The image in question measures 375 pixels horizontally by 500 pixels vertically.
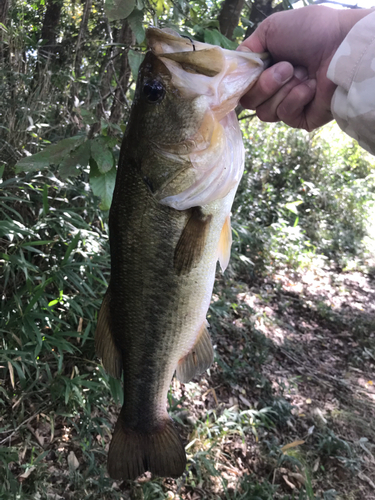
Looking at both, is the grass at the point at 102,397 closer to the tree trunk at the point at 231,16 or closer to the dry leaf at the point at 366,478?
the dry leaf at the point at 366,478

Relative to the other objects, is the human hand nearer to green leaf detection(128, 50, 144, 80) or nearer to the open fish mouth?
the open fish mouth

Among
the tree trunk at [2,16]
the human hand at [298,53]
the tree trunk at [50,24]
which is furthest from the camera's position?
the tree trunk at [50,24]

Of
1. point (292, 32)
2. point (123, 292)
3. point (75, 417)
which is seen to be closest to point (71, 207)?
point (75, 417)

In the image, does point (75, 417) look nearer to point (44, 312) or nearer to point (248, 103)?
point (44, 312)

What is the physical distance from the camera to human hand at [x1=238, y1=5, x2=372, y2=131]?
64.9 inches

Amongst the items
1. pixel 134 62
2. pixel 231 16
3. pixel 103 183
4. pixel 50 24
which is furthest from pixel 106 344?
pixel 50 24

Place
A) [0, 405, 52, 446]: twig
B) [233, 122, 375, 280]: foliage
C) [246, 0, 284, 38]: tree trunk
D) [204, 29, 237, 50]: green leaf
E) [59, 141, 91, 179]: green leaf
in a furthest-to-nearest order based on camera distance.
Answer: [233, 122, 375, 280]: foliage
[246, 0, 284, 38]: tree trunk
[0, 405, 52, 446]: twig
[204, 29, 237, 50]: green leaf
[59, 141, 91, 179]: green leaf

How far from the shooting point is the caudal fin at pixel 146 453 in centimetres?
169

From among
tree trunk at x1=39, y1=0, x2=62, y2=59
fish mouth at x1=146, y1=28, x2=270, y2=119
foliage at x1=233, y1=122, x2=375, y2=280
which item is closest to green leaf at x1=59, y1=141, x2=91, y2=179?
fish mouth at x1=146, y1=28, x2=270, y2=119

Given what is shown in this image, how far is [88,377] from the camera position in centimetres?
300

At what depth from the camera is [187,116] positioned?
4.65ft

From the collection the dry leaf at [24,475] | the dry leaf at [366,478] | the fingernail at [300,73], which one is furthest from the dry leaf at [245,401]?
the fingernail at [300,73]

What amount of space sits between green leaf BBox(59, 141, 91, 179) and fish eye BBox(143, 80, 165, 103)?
59 cm

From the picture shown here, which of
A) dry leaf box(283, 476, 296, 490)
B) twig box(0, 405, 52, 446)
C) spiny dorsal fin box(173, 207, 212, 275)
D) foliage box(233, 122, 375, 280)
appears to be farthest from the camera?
foliage box(233, 122, 375, 280)
